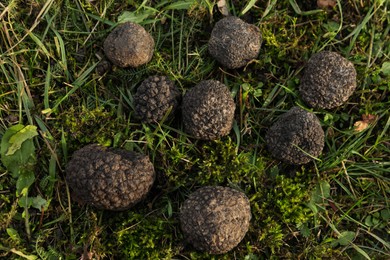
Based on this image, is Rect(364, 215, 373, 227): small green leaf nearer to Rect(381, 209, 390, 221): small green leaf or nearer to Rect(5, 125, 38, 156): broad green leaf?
Rect(381, 209, 390, 221): small green leaf

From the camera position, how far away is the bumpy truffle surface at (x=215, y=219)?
10.6 feet

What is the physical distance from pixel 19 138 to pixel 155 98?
1.06 meters

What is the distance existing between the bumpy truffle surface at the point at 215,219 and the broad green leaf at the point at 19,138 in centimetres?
127

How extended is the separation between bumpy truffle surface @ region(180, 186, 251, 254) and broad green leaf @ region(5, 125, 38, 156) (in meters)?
1.27

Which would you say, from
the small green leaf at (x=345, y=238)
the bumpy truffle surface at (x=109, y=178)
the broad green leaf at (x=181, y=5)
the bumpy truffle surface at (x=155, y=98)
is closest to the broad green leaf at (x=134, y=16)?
the broad green leaf at (x=181, y=5)

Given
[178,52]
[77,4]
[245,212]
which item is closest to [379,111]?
[245,212]

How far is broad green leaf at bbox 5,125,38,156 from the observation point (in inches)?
133

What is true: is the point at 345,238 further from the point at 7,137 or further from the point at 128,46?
the point at 7,137

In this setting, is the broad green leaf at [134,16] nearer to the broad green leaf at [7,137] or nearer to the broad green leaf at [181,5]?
the broad green leaf at [181,5]

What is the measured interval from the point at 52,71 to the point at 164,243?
64.8 inches

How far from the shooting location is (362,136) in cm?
368

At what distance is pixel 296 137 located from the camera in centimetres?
349

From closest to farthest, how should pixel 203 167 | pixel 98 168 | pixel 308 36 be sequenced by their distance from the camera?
pixel 98 168 → pixel 203 167 → pixel 308 36

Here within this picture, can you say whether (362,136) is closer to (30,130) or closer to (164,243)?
(164,243)
